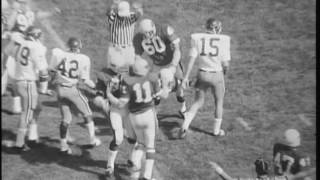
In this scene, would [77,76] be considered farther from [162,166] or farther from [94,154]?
[162,166]

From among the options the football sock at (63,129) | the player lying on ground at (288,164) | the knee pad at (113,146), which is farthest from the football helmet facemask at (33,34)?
the player lying on ground at (288,164)

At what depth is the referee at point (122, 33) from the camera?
6.11 m

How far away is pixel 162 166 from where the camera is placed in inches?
240

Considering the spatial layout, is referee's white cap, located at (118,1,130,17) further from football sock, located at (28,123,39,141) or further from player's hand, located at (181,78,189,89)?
football sock, located at (28,123,39,141)

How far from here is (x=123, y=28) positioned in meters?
6.17

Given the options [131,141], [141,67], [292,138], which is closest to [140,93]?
[141,67]

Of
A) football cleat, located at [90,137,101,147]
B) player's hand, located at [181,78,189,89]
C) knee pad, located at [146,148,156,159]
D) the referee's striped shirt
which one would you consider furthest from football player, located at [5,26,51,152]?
player's hand, located at [181,78,189,89]

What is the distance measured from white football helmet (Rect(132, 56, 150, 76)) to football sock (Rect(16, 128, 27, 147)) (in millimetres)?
1241

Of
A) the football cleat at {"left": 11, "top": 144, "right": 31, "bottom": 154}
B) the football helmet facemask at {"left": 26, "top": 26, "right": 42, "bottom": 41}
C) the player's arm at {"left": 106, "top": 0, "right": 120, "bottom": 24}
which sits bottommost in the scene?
the football cleat at {"left": 11, "top": 144, "right": 31, "bottom": 154}

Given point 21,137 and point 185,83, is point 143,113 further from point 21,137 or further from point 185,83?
point 21,137

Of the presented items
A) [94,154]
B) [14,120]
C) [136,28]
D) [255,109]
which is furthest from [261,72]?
[14,120]

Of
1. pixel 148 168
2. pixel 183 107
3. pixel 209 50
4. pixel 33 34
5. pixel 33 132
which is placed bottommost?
pixel 148 168

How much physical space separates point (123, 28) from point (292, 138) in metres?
2.01

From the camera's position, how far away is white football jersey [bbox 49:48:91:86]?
583 centimetres
